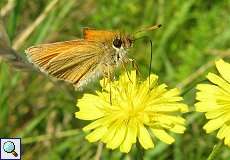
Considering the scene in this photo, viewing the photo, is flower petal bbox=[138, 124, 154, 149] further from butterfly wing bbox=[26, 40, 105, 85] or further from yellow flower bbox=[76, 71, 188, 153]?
butterfly wing bbox=[26, 40, 105, 85]

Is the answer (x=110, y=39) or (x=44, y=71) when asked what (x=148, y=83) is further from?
(x=44, y=71)

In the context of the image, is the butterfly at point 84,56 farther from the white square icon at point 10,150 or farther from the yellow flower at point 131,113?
the white square icon at point 10,150

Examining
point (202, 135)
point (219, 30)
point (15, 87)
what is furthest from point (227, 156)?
point (15, 87)

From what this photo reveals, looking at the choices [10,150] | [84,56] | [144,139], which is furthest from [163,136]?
[10,150]

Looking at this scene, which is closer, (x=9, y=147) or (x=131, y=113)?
(x=131, y=113)

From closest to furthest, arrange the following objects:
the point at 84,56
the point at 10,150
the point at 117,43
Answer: the point at 117,43, the point at 84,56, the point at 10,150

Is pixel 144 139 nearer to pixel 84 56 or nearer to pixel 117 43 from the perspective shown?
pixel 117 43

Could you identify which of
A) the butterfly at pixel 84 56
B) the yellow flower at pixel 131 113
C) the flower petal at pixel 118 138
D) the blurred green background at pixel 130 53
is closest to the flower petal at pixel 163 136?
the yellow flower at pixel 131 113
